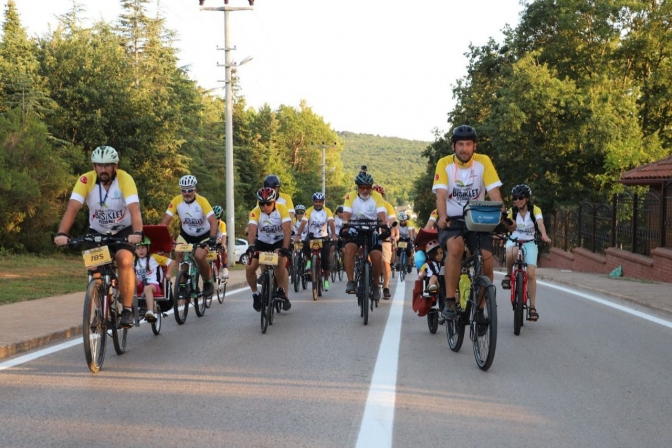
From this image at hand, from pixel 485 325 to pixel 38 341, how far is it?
15.4 ft

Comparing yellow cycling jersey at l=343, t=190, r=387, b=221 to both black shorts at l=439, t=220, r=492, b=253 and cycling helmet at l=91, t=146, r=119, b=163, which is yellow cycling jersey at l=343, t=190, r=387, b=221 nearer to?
black shorts at l=439, t=220, r=492, b=253

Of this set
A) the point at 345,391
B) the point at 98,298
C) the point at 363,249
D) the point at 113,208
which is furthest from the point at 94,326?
the point at 363,249

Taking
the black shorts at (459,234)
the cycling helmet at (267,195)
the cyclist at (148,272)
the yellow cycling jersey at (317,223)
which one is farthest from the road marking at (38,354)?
the yellow cycling jersey at (317,223)

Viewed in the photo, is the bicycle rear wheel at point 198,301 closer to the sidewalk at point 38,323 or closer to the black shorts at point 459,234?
the sidewalk at point 38,323

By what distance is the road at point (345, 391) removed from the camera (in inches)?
203

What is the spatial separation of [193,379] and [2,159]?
65.5 feet

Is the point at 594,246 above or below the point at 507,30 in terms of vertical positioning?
below

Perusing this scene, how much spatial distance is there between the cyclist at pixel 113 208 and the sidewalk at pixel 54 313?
1451 millimetres

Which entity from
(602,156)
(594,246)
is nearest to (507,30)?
(602,156)

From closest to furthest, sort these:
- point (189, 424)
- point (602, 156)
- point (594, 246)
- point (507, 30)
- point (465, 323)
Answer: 1. point (189, 424)
2. point (465, 323)
3. point (594, 246)
4. point (602, 156)
5. point (507, 30)

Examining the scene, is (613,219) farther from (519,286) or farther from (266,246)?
(266,246)

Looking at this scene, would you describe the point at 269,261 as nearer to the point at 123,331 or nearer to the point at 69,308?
the point at 123,331

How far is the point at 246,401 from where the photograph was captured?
19.9 feet

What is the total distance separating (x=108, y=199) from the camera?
786cm
